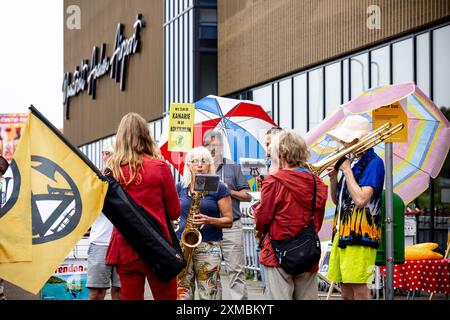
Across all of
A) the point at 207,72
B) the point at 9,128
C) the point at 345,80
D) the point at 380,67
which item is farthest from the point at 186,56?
the point at 9,128

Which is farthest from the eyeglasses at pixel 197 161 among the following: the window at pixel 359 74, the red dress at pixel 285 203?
the window at pixel 359 74

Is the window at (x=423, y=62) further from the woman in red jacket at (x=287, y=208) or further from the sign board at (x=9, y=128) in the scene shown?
the sign board at (x=9, y=128)

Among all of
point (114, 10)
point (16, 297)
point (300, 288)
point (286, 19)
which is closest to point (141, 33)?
point (114, 10)

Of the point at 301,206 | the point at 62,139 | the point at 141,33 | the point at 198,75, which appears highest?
the point at 141,33

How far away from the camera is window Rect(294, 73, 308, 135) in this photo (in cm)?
2444

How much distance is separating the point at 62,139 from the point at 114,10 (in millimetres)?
42818

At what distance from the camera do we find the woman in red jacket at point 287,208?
7039 mm

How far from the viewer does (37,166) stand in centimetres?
670

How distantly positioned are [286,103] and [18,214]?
19.5 meters

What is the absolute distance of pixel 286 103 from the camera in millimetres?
25734

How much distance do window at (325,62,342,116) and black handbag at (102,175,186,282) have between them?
15.4 meters

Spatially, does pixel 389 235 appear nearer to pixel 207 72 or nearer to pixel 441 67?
pixel 441 67

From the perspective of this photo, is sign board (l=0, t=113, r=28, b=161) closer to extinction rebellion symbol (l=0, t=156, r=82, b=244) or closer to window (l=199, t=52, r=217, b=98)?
window (l=199, t=52, r=217, b=98)
